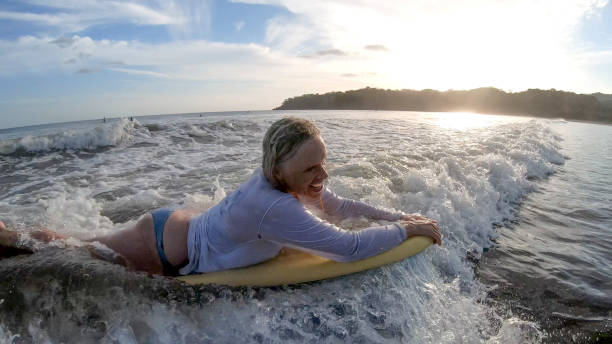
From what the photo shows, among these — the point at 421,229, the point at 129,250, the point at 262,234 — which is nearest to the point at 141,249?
the point at 129,250

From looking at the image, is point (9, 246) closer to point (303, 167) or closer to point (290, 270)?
point (290, 270)

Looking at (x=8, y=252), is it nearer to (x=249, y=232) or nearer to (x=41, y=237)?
(x=41, y=237)

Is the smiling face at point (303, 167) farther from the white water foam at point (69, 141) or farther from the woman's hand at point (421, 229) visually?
the white water foam at point (69, 141)

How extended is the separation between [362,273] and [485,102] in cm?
6491

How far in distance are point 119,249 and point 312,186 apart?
1.48 meters

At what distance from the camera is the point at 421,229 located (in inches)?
108

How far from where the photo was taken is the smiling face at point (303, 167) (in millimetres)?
1941

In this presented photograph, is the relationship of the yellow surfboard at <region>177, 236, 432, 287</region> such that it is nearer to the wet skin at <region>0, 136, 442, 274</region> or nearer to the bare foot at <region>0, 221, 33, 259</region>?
the wet skin at <region>0, 136, 442, 274</region>

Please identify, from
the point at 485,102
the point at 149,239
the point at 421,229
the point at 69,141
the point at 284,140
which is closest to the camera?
the point at 284,140

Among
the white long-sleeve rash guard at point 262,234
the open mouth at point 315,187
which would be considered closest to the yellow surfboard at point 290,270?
the white long-sleeve rash guard at point 262,234

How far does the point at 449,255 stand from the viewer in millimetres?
3340

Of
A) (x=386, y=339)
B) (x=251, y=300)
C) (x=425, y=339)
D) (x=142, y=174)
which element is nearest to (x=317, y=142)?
(x=251, y=300)

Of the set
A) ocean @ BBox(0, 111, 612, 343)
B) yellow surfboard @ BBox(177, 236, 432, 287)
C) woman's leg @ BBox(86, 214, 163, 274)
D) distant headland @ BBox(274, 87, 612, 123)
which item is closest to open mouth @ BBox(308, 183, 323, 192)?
yellow surfboard @ BBox(177, 236, 432, 287)

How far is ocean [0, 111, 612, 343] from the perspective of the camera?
1944 millimetres
